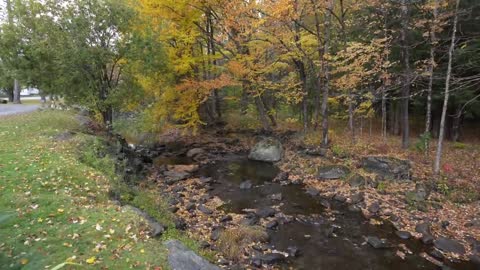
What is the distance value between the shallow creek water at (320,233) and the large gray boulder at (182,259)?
2.67 m

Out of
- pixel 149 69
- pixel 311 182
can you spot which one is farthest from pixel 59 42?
pixel 311 182

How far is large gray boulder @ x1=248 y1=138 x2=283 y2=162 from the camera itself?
17.5 metres

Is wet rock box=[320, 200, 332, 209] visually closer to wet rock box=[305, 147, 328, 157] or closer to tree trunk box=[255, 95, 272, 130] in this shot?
wet rock box=[305, 147, 328, 157]

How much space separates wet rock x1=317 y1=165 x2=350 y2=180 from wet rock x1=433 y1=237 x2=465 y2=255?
5110 mm

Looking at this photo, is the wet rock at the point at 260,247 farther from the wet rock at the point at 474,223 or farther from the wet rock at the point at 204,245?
the wet rock at the point at 474,223

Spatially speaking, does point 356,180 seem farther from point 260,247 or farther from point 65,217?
point 65,217

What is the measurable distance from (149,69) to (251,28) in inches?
215

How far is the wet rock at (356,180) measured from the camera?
12611mm

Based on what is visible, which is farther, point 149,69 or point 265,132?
point 265,132

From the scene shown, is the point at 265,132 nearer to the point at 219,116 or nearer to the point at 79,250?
the point at 219,116

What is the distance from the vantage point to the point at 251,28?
632 inches

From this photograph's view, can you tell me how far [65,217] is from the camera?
6230 millimetres

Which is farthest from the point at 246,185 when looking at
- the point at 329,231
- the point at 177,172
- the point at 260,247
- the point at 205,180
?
the point at 260,247

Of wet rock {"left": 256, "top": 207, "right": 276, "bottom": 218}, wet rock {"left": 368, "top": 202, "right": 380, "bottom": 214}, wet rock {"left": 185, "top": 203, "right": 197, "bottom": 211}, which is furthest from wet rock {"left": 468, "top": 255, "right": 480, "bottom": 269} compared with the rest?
wet rock {"left": 185, "top": 203, "right": 197, "bottom": 211}
